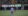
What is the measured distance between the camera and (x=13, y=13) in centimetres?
94

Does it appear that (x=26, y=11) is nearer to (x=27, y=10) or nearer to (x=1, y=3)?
(x=27, y=10)

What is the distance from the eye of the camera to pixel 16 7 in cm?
92

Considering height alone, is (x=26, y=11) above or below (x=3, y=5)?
below

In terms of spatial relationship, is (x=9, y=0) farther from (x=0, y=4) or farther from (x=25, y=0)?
(x=25, y=0)

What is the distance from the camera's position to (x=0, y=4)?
893 millimetres

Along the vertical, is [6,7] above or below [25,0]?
below

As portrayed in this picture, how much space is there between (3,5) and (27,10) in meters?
0.57

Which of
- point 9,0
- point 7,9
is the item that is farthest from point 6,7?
point 9,0

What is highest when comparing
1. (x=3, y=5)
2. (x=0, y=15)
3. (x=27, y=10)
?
(x=3, y=5)

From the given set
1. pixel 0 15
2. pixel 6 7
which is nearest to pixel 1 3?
pixel 6 7

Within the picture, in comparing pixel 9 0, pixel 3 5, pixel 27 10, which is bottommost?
pixel 27 10

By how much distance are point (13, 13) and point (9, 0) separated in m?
0.32

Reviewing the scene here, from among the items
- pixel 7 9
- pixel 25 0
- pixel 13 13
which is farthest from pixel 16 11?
pixel 25 0

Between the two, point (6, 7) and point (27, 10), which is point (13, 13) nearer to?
point (6, 7)
